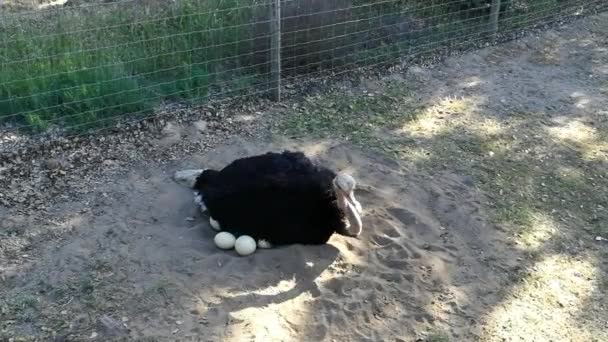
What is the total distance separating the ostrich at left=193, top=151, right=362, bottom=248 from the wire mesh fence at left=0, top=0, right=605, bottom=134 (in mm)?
1803

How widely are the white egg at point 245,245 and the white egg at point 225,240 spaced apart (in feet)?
0.14

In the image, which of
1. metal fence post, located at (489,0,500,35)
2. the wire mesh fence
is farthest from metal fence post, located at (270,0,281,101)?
metal fence post, located at (489,0,500,35)

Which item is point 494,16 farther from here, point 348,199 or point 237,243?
point 237,243

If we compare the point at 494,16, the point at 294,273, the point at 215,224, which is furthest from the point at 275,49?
the point at 494,16

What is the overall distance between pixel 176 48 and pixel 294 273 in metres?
3.05

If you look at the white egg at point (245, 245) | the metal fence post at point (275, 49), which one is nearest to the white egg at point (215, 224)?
the white egg at point (245, 245)

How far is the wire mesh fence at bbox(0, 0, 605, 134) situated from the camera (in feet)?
18.3

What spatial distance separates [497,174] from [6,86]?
4042mm

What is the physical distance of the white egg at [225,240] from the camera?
4285 mm

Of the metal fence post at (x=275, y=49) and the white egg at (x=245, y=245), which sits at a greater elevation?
the metal fence post at (x=275, y=49)

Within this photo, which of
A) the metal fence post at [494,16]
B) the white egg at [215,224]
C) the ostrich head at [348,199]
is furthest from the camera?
the metal fence post at [494,16]

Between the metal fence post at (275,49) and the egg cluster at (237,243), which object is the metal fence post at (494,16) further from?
the egg cluster at (237,243)

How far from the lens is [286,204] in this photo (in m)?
4.23

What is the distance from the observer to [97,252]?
425cm
